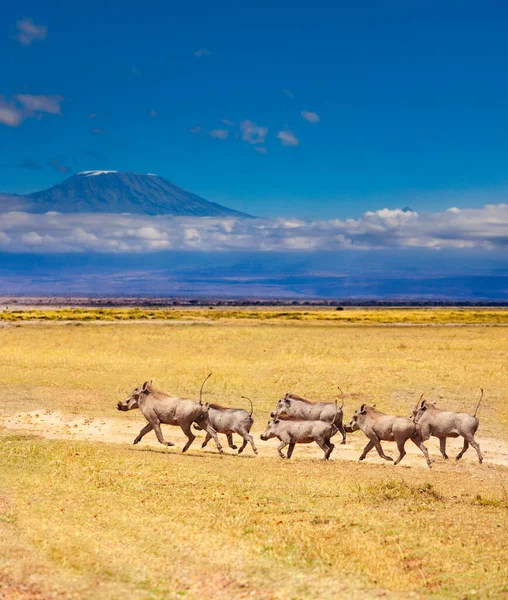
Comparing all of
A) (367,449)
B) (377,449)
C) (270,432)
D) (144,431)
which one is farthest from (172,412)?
(377,449)

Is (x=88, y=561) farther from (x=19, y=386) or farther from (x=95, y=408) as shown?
(x=19, y=386)

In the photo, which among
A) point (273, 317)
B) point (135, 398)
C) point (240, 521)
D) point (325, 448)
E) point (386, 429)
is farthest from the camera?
point (273, 317)

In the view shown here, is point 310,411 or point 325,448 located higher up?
point 310,411

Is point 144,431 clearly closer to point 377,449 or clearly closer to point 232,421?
point 232,421

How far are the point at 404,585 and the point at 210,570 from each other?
270 centimetres

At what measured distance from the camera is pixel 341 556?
11656 mm

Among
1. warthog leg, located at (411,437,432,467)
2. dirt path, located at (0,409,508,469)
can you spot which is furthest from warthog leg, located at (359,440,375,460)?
warthog leg, located at (411,437,432,467)

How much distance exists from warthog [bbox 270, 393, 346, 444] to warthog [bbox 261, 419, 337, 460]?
0.92m

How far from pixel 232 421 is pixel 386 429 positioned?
Answer: 13.7 feet

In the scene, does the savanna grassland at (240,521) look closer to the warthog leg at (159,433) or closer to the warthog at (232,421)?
the warthog leg at (159,433)

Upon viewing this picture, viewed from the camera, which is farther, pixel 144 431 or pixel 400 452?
pixel 144 431

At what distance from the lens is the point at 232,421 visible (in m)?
21.3

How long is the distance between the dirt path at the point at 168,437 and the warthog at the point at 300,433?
27.6 inches

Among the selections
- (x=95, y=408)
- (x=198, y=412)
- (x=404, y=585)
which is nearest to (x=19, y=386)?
(x=95, y=408)
